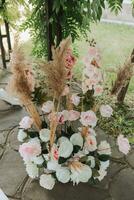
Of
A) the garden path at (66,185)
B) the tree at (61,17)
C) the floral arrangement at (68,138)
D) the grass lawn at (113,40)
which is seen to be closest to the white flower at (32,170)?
the floral arrangement at (68,138)

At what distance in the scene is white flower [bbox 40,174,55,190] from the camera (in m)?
1.70

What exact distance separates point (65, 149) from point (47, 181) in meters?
0.24

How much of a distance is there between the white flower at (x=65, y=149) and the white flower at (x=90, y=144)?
0.33ft

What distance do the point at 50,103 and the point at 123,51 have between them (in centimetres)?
189

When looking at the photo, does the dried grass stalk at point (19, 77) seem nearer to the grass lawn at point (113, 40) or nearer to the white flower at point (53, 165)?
the white flower at point (53, 165)

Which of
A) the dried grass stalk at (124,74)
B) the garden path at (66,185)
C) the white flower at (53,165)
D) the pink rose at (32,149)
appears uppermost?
the dried grass stalk at (124,74)

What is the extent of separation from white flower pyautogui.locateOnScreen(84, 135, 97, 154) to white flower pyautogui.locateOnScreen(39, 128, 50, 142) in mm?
211

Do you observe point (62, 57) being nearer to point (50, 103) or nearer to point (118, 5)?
point (50, 103)

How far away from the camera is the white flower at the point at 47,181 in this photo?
1.70m

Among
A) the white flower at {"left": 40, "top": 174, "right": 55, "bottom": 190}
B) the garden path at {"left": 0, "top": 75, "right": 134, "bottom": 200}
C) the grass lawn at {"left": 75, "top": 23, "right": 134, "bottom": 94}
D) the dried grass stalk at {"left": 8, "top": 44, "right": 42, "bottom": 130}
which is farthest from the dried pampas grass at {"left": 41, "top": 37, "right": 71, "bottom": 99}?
the grass lawn at {"left": 75, "top": 23, "right": 134, "bottom": 94}

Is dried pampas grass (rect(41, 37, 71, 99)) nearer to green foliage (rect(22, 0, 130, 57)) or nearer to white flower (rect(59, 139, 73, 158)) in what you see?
white flower (rect(59, 139, 73, 158))

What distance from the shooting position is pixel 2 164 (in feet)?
6.46

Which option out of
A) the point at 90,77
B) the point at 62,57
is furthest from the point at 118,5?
the point at 62,57

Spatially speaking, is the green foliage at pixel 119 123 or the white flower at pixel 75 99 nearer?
the white flower at pixel 75 99
